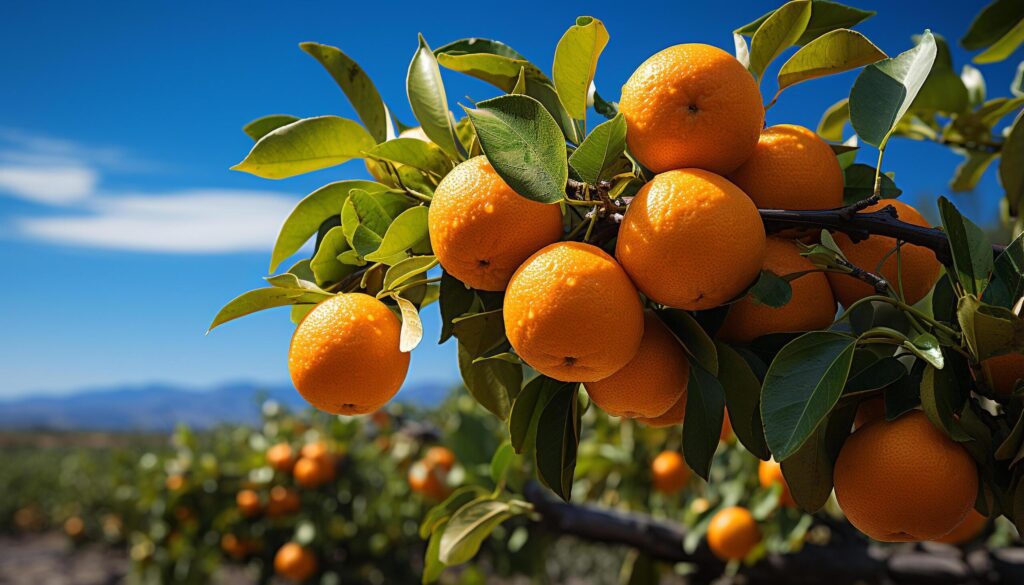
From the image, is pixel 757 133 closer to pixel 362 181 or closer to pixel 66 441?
pixel 362 181

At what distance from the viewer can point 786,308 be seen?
24.3 inches

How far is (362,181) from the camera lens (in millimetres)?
757

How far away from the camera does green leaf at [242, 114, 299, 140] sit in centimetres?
80

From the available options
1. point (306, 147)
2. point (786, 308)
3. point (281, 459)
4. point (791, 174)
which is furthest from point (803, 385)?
point (281, 459)

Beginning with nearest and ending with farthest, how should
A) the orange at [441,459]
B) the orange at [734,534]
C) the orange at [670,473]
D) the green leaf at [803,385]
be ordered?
the green leaf at [803,385] < the orange at [734,534] < the orange at [670,473] < the orange at [441,459]

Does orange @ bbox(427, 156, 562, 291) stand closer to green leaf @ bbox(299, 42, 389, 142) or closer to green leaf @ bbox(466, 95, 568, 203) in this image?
green leaf @ bbox(466, 95, 568, 203)

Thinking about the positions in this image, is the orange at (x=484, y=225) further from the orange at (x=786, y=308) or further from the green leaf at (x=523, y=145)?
the orange at (x=786, y=308)

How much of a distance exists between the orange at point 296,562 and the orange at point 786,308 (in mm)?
2447

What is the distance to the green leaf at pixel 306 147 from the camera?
721 mm

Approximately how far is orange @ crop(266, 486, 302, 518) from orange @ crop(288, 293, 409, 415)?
2216mm

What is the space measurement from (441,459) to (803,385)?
7.18 ft

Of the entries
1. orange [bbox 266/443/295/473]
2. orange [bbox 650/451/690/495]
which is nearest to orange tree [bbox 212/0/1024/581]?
orange [bbox 650/451/690/495]

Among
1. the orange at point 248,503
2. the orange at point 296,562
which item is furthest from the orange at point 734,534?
the orange at point 248,503

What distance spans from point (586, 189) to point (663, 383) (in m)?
0.19
